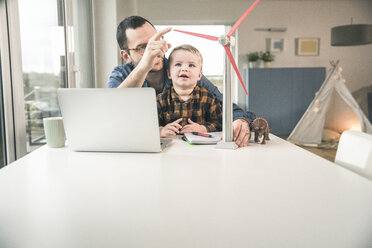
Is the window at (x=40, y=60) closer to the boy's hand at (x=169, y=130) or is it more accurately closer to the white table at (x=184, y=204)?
the boy's hand at (x=169, y=130)

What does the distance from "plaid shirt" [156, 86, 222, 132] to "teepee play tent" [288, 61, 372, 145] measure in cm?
349

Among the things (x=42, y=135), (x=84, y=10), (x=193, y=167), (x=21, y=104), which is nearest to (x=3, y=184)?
(x=193, y=167)

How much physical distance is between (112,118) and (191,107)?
26.7 inches

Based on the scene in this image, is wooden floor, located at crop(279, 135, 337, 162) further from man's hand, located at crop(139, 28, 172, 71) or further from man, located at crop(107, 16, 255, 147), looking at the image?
man's hand, located at crop(139, 28, 172, 71)

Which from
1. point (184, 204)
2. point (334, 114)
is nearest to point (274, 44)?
point (334, 114)

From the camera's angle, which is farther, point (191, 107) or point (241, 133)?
point (191, 107)

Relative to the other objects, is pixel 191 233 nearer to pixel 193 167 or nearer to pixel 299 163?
pixel 193 167

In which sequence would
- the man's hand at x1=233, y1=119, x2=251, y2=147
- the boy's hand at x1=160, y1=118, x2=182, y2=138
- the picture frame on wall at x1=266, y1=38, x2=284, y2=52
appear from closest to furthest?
the man's hand at x1=233, y1=119, x2=251, y2=147, the boy's hand at x1=160, y1=118, x2=182, y2=138, the picture frame on wall at x1=266, y1=38, x2=284, y2=52

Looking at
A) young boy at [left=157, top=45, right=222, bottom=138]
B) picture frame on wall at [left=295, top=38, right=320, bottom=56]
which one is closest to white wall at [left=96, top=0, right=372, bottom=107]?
picture frame on wall at [left=295, top=38, right=320, bottom=56]

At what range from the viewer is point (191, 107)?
1.65m

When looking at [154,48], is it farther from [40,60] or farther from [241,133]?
[40,60]

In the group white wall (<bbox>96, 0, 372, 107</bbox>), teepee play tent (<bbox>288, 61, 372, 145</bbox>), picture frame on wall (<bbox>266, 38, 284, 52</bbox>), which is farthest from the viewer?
picture frame on wall (<bbox>266, 38, 284, 52</bbox>)

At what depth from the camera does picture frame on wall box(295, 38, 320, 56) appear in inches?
233

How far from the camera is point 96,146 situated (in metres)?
1.08
